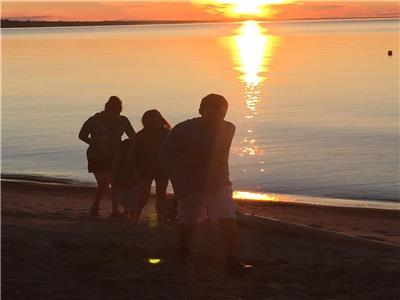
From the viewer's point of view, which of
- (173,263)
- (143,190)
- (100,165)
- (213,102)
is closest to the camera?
(213,102)

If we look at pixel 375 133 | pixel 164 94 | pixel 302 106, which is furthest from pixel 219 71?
pixel 375 133

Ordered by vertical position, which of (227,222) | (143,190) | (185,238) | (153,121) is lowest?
(185,238)

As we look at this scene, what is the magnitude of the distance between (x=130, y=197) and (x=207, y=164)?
3.38 m

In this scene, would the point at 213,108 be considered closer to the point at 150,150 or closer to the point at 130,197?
the point at 150,150

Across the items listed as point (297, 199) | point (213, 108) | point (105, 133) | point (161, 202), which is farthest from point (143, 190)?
point (297, 199)

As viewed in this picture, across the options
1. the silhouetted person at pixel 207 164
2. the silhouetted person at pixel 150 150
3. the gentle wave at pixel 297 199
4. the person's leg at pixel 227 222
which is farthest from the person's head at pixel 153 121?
the gentle wave at pixel 297 199

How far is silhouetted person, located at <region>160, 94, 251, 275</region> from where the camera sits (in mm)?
7281

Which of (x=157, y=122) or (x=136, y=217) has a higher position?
(x=157, y=122)

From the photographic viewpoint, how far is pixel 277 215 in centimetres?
1423

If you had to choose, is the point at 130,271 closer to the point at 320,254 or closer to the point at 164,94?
the point at 320,254

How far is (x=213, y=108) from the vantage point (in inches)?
284

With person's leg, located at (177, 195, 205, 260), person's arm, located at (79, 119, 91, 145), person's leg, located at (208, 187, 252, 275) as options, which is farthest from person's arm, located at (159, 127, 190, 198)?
person's arm, located at (79, 119, 91, 145)

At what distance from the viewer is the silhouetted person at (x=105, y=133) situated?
10.4 m

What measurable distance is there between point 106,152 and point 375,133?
17.4 meters
